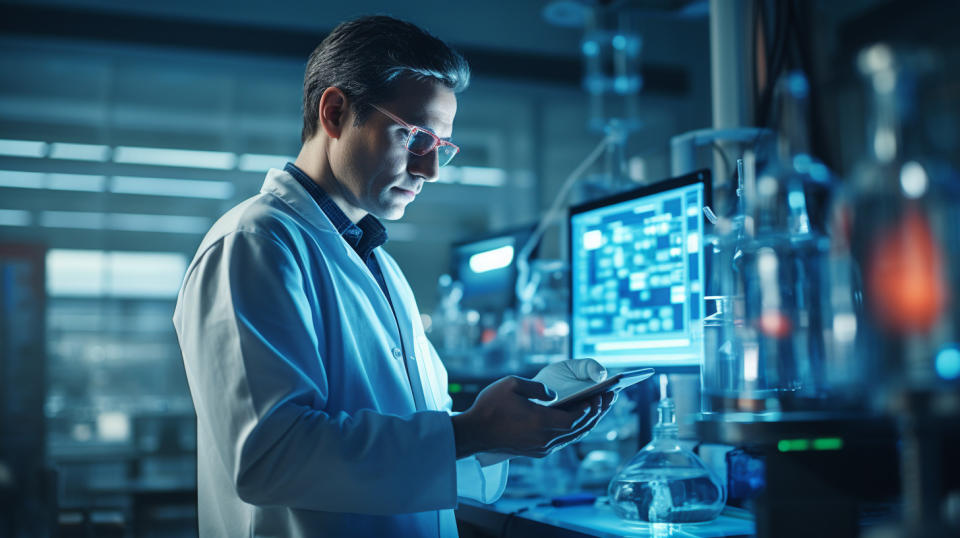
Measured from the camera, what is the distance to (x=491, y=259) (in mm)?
2674

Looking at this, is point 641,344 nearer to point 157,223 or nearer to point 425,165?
point 425,165

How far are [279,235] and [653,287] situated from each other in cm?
76

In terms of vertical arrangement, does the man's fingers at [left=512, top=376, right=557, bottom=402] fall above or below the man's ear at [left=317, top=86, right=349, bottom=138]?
below

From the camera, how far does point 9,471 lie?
4.28 metres

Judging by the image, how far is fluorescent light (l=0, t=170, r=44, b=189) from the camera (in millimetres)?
4828

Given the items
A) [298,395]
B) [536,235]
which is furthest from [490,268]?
[298,395]

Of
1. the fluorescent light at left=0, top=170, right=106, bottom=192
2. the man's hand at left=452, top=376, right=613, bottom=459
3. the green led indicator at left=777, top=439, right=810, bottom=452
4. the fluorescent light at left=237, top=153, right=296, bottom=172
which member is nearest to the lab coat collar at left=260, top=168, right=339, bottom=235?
the man's hand at left=452, top=376, right=613, bottom=459

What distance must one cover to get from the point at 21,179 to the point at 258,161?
1.38 m

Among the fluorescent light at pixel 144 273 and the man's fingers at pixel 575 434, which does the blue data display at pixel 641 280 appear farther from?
the fluorescent light at pixel 144 273

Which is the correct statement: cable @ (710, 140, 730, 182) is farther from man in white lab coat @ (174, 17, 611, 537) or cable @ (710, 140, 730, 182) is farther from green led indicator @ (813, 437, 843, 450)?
green led indicator @ (813, 437, 843, 450)

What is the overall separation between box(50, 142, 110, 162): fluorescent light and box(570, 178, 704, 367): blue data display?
4070 mm

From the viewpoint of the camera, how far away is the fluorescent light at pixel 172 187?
507cm

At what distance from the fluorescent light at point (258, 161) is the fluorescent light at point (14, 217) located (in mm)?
1273

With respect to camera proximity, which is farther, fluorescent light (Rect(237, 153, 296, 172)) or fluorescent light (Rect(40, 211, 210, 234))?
fluorescent light (Rect(237, 153, 296, 172))
